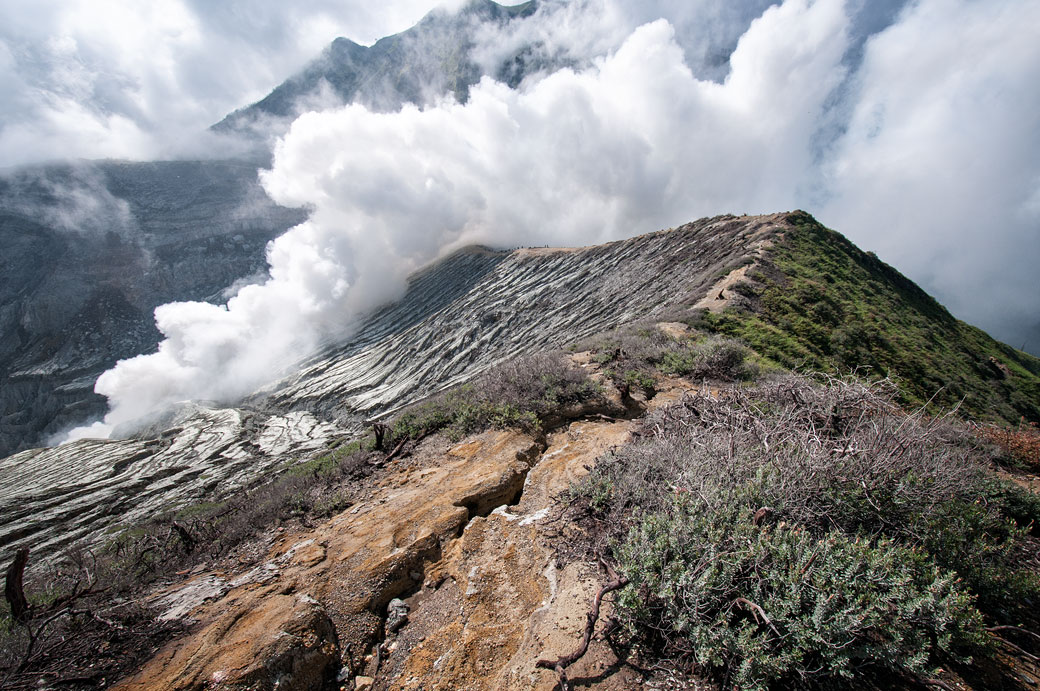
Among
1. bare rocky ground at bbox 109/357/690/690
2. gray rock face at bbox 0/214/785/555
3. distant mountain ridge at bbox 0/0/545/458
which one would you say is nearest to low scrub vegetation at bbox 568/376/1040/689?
bare rocky ground at bbox 109/357/690/690

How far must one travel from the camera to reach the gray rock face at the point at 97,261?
46.8 meters

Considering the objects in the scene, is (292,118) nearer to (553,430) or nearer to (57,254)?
(57,254)

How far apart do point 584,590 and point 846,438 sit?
2.33 meters

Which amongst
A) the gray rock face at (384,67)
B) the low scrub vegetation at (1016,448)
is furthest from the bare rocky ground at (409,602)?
the gray rock face at (384,67)

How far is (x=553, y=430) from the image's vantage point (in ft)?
20.3

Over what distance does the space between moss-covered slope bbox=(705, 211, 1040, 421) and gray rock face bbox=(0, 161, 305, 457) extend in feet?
201

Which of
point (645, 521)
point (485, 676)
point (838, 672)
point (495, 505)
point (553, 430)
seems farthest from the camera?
point (553, 430)

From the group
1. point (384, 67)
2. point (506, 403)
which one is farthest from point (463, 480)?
point (384, 67)

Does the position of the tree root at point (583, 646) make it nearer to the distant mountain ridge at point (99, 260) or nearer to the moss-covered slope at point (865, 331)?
the moss-covered slope at point (865, 331)

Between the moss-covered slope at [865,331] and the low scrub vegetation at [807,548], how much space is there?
21.1ft

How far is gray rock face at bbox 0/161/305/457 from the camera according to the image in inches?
1841

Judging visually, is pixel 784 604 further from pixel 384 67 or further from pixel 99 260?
→ pixel 384 67

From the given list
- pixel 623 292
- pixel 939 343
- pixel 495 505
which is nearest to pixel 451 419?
pixel 495 505

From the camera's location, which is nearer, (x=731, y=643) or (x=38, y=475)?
(x=731, y=643)
